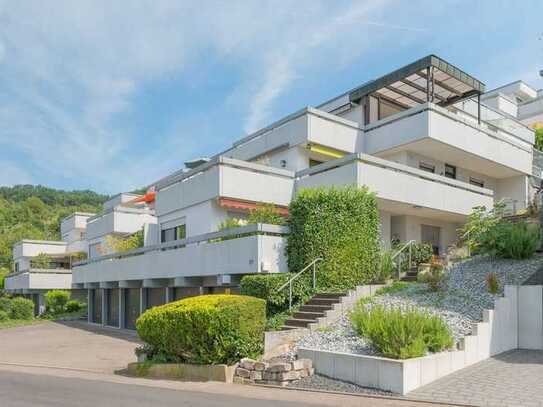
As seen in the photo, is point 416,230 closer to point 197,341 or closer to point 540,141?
point 197,341

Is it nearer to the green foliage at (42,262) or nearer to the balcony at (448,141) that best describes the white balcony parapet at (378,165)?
the balcony at (448,141)

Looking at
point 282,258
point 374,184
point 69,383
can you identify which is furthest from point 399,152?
point 69,383

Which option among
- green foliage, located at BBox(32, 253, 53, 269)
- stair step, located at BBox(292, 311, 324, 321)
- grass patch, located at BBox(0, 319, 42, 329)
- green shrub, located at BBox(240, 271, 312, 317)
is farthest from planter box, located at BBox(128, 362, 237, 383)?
green foliage, located at BBox(32, 253, 53, 269)

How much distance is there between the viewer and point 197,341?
1334 centimetres

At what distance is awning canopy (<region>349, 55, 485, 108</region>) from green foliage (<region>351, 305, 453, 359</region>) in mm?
15455

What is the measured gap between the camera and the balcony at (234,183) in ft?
67.2

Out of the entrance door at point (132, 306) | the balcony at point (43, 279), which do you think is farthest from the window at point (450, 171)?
the balcony at point (43, 279)

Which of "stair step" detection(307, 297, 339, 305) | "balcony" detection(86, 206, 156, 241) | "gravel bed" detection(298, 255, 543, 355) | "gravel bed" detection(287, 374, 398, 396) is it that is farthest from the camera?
"balcony" detection(86, 206, 156, 241)

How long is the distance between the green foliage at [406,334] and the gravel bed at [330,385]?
819 millimetres

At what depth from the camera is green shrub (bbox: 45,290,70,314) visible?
130 feet

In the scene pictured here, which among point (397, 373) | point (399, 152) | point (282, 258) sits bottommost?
point (397, 373)

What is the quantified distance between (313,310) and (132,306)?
569 inches

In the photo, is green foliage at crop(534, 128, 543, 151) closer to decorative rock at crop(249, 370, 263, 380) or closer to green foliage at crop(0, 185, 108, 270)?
decorative rock at crop(249, 370, 263, 380)

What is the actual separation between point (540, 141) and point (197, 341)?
34195mm
